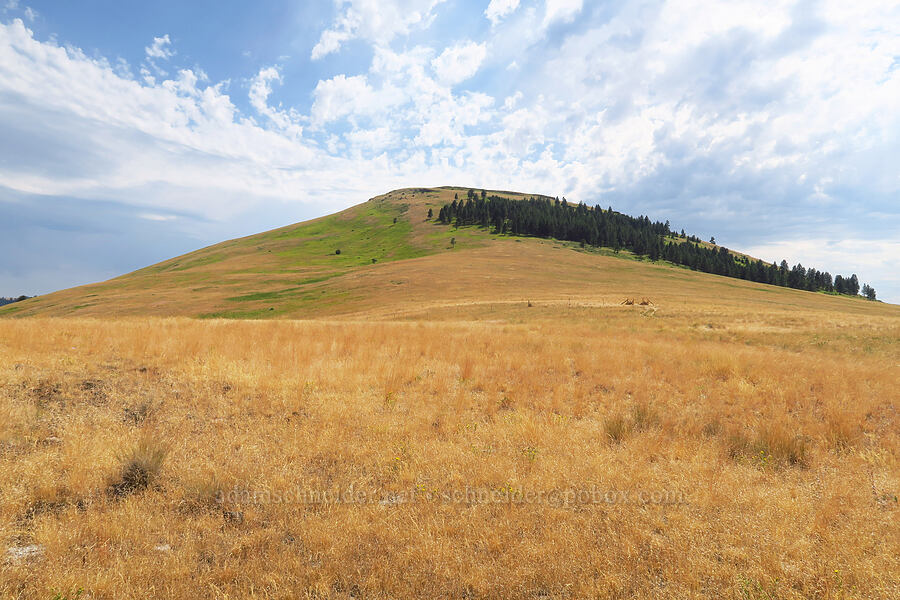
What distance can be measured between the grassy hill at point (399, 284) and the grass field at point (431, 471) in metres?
24.3

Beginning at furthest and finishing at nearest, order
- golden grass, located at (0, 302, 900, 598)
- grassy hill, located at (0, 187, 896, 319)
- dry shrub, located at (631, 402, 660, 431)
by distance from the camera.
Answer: grassy hill, located at (0, 187, 896, 319)
dry shrub, located at (631, 402, 660, 431)
golden grass, located at (0, 302, 900, 598)

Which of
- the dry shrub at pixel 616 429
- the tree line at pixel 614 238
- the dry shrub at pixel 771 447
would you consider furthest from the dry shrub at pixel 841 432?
the tree line at pixel 614 238

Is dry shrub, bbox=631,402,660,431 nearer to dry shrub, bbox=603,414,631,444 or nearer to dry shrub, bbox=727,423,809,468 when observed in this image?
dry shrub, bbox=603,414,631,444

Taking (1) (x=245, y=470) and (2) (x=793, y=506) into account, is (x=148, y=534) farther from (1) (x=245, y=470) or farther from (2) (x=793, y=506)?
(2) (x=793, y=506)

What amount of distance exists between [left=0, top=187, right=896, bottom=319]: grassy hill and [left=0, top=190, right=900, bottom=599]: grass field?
2426cm

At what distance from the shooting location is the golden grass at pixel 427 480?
309 centimetres

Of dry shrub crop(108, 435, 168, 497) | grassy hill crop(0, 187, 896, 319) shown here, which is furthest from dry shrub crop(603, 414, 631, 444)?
grassy hill crop(0, 187, 896, 319)

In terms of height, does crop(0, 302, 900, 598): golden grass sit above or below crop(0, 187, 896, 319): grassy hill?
below

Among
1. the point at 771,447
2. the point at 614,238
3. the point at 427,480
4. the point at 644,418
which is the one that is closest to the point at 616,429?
the point at 644,418

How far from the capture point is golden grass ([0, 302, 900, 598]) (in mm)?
3094

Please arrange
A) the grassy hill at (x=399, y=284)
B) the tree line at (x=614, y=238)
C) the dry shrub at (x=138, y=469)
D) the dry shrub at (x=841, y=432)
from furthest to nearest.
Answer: the tree line at (x=614, y=238)
the grassy hill at (x=399, y=284)
the dry shrub at (x=841, y=432)
the dry shrub at (x=138, y=469)

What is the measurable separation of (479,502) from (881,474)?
545 cm

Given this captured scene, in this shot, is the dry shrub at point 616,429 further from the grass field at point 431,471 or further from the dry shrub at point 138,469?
the dry shrub at point 138,469

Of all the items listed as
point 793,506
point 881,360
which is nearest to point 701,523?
point 793,506
